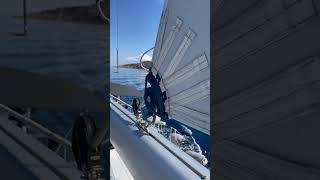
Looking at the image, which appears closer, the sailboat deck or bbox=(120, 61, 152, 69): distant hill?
bbox=(120, 61, 152, 69): distant hill

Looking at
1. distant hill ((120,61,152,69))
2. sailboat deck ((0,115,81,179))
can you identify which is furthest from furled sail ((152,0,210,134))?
sailboat deck ((0,115,81,179))

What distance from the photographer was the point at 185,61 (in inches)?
27.4

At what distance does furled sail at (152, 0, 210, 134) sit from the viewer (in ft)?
2.07

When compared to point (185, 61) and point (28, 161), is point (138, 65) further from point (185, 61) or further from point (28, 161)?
point (28, 161)

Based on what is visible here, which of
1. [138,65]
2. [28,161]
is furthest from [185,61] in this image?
[28,161]

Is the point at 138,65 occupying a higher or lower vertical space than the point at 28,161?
higher

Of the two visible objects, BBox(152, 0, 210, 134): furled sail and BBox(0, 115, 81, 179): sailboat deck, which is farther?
BBox(0, 115, 81, 179): sailboat deck

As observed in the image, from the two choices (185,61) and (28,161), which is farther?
(28,161)

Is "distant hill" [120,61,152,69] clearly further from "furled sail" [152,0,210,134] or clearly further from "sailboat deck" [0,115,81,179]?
"sailboat deck" [0,115,81,179]

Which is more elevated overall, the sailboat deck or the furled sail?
the furled sail

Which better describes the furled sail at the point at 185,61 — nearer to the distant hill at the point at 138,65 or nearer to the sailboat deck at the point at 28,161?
the distant hill at the point at 138,65
